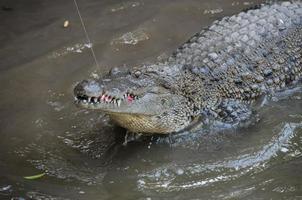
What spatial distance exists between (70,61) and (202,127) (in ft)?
6.39

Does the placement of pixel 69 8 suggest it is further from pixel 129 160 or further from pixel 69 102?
pixel 129 160

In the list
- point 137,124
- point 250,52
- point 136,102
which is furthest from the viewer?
point 250,52

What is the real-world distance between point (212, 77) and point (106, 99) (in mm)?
1394

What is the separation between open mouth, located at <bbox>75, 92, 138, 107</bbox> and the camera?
4.49 meters

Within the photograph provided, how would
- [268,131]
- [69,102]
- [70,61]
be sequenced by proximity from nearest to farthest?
1. [268,131]
2. [69,102]
3. [70,61]

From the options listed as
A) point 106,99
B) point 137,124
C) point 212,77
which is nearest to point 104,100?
point 106,99

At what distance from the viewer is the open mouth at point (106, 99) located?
4.49 meters

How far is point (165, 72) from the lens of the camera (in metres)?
5.41

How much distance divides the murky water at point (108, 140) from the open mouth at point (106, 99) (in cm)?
56

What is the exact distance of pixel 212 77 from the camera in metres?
5.64

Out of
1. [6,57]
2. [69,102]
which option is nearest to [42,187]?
[69,102]

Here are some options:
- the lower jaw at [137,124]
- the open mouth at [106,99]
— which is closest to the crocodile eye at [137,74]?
the open mouth at [106,99]

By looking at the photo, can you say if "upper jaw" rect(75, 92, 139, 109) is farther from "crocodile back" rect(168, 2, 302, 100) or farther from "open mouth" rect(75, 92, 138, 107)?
"crocodile back" rect(168, 2, 302, 100)

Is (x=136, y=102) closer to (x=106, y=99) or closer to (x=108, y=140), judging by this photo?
(x=106, y=99)
